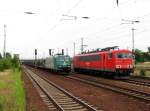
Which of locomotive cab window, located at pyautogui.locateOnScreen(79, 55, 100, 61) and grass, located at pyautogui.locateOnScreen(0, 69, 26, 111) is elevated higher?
locomotive cab window, located at pyautogui.locateOnScreen(79, 55, 100, 61)

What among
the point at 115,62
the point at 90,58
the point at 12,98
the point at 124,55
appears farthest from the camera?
the point at 90,58

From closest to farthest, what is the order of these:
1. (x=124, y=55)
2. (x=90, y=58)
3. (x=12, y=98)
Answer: (x=12, y=98) < (x=124, y=55) < (x=90, y=58)

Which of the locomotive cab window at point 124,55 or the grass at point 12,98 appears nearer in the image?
the grass at point 12,98

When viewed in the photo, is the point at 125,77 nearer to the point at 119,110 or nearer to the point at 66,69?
the point at 66,69

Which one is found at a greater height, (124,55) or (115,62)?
(124,55)

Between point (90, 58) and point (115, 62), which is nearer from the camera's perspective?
point (115, 62)

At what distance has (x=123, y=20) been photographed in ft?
111

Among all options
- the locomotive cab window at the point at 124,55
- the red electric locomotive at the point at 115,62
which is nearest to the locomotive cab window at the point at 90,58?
the red electric locomotive at the point at 115,62

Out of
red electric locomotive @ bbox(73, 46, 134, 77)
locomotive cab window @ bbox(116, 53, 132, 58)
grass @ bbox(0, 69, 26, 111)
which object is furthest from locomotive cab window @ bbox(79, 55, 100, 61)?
grass @ bbox(0, 69, 26, 111)

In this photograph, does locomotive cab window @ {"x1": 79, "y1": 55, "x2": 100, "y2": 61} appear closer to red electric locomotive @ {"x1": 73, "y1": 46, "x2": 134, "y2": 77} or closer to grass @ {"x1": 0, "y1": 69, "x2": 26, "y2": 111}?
red electric locomotive @ {"x1": 73, "y1": 46, "x2": 134, "y2": 77}

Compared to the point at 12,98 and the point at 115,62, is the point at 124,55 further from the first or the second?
the point at 12,98

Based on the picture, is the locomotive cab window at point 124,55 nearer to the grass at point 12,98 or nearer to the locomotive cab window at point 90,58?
the locomotive cab window at point 90,58

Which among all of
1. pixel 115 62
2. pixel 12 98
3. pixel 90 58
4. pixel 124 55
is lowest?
pixel 12 98

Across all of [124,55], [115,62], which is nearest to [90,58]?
[124,55]
